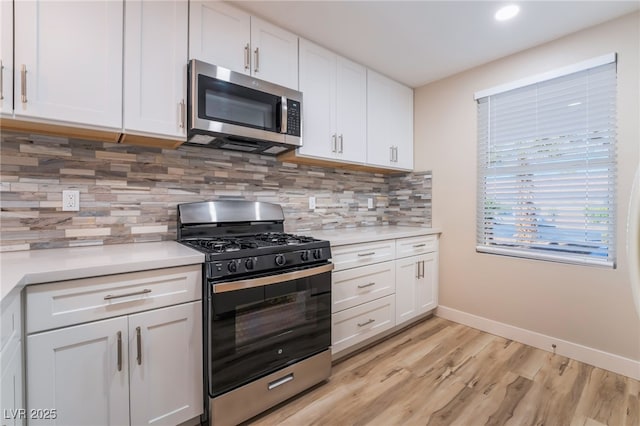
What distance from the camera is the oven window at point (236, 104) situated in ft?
5.73

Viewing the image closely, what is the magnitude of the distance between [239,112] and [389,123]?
1.63 metres

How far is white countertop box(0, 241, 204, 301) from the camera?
3.60ft

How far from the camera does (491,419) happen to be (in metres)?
1.64

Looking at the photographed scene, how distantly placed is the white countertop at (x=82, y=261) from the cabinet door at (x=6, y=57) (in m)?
0.65

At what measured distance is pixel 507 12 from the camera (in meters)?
1.96

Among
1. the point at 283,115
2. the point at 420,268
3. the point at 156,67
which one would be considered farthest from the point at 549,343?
the point at 156,67

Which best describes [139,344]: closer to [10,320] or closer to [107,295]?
[107,295]

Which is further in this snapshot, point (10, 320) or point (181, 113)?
point (181, 113)

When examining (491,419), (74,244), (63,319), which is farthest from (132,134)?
(491,419)

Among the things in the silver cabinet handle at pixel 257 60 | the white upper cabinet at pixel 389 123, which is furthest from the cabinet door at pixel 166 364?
the white upper cabinet at pixel 389 123

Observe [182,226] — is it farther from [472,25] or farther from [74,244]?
[472,25]

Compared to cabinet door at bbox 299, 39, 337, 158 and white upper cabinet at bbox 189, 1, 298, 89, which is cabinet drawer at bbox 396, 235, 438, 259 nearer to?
cabinet door at bbox 299, 39, 337, 158

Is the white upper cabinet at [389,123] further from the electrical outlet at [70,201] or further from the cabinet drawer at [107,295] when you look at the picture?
the electrical outlet at [70,201]

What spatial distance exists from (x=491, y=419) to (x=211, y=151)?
2.37m
